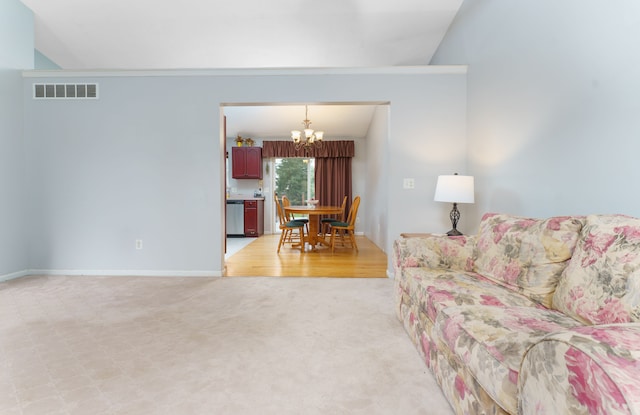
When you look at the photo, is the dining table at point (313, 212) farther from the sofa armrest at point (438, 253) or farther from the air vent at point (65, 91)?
the air vent at point (65, 91)

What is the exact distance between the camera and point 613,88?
1.55 meters

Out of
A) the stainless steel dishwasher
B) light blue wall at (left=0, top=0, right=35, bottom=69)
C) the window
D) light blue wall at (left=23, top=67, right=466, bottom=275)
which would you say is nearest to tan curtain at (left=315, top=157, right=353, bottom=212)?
the window

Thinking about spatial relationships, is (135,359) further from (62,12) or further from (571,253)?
(62,12)

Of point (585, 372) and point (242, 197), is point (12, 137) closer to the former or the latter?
point (242, 197)

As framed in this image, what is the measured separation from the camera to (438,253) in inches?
84.9

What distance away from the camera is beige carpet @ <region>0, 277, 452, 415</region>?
A: 4.64 feet

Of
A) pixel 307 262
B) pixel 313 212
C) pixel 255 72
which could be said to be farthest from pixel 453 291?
pixel 313 212

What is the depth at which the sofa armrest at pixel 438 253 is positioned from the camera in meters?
2.13

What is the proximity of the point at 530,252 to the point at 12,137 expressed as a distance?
5006mm

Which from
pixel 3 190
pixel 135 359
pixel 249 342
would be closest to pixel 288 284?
pixel 249 342

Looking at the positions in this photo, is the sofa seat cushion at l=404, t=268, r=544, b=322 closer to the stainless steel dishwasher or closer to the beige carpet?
the beige carpet

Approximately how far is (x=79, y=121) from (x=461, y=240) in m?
4.22

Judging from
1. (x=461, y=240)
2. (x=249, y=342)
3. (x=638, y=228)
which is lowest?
(x=249, y=342)

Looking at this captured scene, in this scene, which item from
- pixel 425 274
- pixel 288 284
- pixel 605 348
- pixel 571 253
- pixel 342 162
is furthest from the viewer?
pixel 342 162
